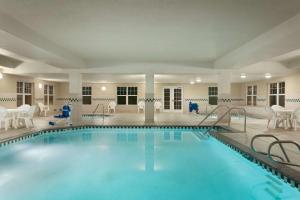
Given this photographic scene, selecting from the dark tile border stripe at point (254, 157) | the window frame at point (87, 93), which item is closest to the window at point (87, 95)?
the window frame at point (87, 93)

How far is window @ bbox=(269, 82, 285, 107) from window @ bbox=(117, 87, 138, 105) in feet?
27.8

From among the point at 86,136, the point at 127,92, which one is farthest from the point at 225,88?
the point at 127,92

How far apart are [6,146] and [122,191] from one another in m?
4.01

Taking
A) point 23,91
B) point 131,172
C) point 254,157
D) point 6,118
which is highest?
point 23,91

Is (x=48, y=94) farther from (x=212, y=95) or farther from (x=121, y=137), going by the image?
(x=212, y=95)

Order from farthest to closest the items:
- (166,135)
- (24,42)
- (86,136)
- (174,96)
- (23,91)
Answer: (174,96), (23,91), (166,135), (86,136), (24,42)

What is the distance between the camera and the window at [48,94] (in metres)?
15.7

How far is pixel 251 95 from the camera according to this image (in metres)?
16.2

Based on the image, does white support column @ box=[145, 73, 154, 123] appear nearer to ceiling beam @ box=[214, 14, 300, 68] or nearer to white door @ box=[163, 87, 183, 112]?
ceiling beam @ box=[214, 14, 300, 68]

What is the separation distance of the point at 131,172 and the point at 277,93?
10961 mm

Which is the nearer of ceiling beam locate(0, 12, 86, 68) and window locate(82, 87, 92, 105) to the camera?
ceiling beam locate(0, 12, 86, 68)

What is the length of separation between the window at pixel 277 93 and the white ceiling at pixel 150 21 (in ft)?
21.8

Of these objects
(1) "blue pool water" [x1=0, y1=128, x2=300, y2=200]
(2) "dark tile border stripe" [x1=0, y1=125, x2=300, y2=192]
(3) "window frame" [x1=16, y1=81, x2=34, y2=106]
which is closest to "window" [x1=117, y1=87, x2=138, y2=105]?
(3) "window frame" [x1=16, y1=81, x2=34, y2=106]

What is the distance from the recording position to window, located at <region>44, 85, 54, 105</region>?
15.7m
